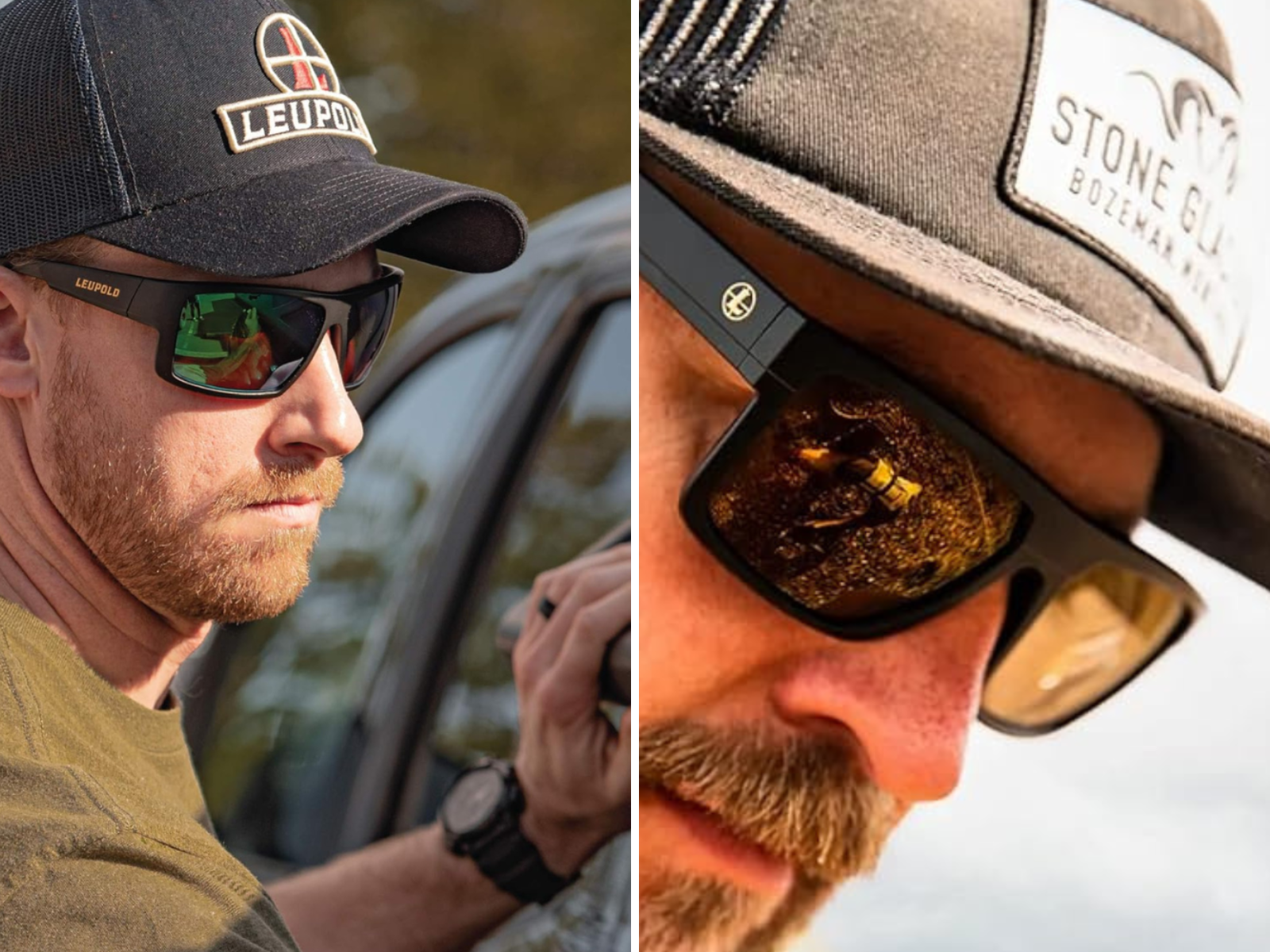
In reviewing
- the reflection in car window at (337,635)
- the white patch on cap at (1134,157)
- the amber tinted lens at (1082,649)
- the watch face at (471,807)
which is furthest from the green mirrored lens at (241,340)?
the amber tinted lens at (1082,649)

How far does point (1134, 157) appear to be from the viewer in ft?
3.55

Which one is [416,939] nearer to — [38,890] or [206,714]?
[206,714]

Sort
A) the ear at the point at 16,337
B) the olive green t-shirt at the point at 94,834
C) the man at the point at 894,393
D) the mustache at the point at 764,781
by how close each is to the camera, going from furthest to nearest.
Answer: the mustache at the point at 764,781, the man at the point at 894,393, the ear at the point at 16,337, the olive green t-shirt at the point at 94,834

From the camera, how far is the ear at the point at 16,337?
85 cm

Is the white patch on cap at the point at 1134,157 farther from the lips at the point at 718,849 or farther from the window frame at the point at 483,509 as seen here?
the lips at the point at 718,849

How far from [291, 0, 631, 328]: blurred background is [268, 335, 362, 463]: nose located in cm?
19

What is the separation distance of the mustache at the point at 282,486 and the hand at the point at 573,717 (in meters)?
0.20

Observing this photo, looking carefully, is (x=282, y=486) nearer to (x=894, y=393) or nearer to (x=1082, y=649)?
(x=894, y=393)

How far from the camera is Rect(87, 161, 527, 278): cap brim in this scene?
854mm

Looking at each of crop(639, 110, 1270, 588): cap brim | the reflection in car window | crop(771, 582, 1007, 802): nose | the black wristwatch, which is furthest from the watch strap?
crop(639, 110, 1270, 588): cap brim

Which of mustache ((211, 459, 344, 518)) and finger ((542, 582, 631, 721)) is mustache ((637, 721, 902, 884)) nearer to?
finger ((542, 582, 631, 721))

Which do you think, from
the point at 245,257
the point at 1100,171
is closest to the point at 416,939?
the point at 245,257

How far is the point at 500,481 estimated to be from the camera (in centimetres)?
114

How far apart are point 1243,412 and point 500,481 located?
0.55 metres
